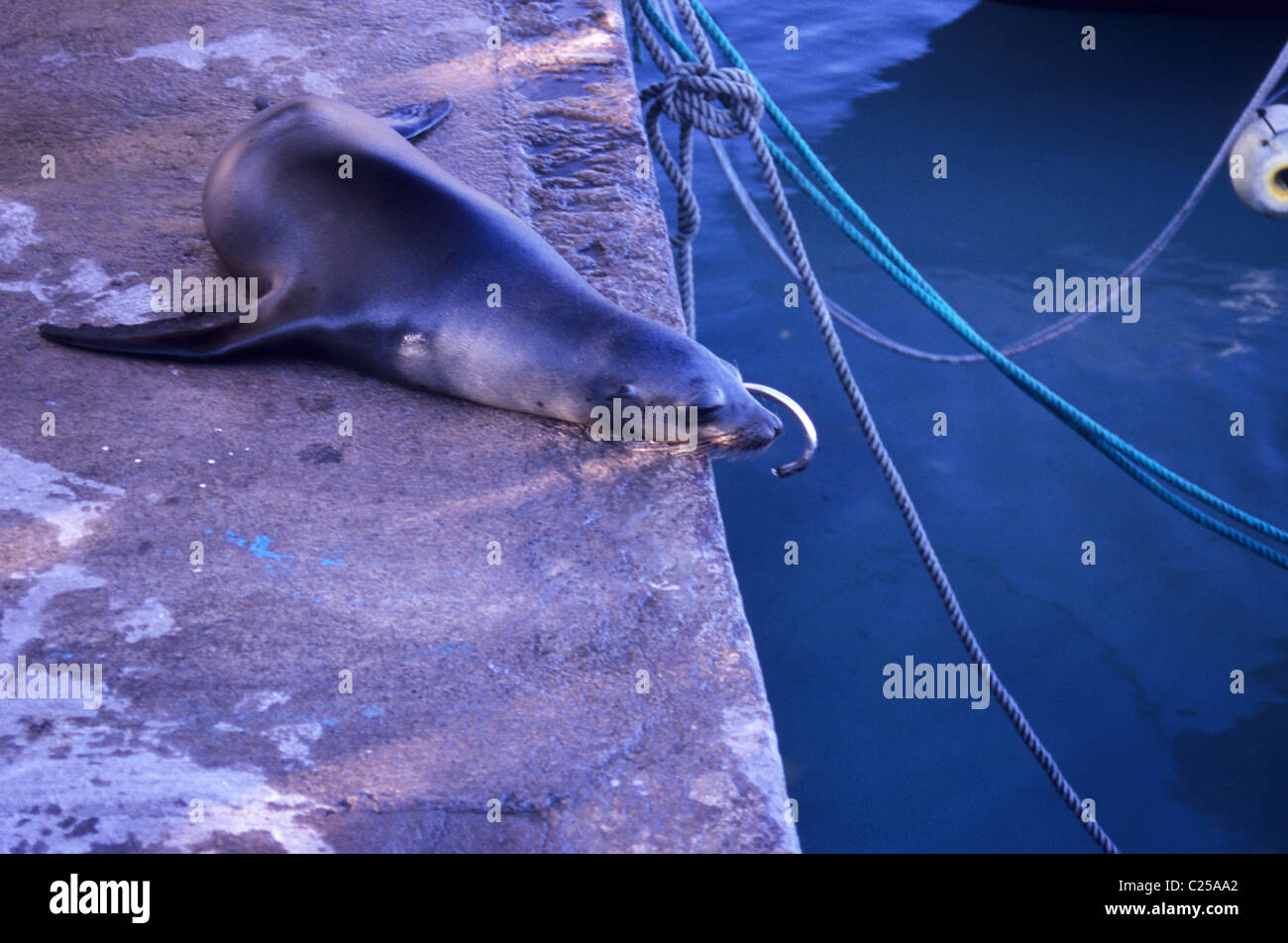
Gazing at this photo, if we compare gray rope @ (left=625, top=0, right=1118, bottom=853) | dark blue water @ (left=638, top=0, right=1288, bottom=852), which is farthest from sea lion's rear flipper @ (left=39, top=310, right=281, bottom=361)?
dark blue water @ (left=638, top=0, right=1288, bottom=852)

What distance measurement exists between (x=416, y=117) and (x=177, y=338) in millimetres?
1241

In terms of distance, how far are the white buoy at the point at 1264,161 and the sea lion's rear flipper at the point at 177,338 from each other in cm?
311

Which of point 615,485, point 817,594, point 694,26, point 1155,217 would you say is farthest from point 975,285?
point 615,485

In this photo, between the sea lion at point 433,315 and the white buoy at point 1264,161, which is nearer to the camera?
the sea lion at point 433,315

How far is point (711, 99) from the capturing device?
3.29m

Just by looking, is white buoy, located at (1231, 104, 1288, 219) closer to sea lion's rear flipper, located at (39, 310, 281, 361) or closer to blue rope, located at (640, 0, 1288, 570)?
blue rope, located at (640, 0, 1288, 570)

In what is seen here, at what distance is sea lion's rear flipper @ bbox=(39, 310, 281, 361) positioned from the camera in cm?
266

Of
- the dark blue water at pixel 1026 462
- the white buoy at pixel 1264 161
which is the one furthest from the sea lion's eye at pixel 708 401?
the white buoy at pixel 1264 161

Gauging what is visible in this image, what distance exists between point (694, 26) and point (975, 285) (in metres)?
2.83

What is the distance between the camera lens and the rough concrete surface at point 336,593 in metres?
1.78

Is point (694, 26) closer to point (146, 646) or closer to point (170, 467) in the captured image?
point (170, 467)

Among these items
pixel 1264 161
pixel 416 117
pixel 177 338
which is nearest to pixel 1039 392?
pixel 1264 161

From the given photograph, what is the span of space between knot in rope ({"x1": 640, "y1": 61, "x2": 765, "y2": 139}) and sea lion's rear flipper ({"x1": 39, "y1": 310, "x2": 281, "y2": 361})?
135cm

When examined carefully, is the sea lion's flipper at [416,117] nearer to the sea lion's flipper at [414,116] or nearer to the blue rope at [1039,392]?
the sea lion's flipper at [414,116]
